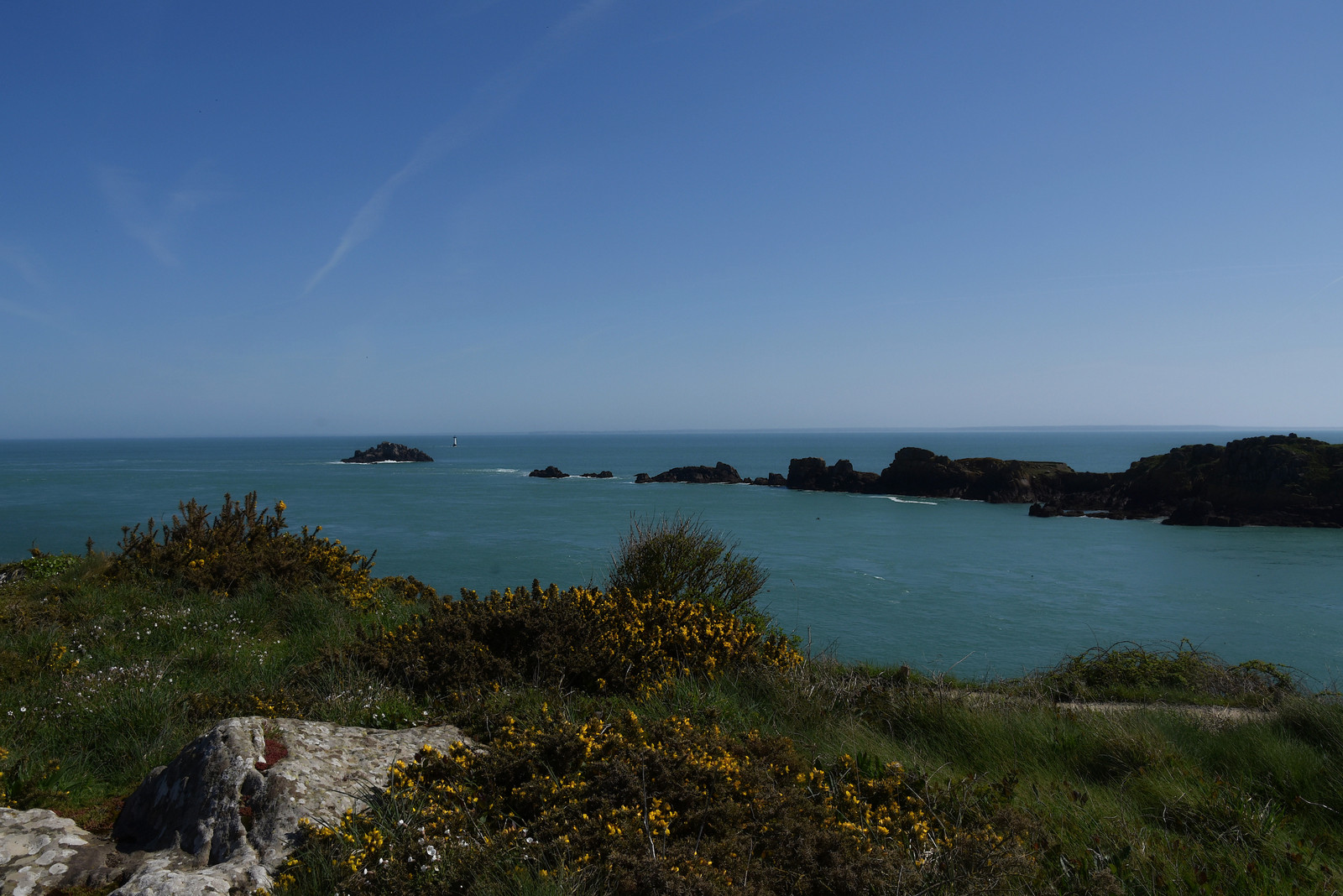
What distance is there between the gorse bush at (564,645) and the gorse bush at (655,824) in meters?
1.65

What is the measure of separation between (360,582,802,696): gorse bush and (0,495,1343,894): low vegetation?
0.03 m

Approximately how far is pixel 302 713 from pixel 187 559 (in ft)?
18.3

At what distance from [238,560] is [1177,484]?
46.8m

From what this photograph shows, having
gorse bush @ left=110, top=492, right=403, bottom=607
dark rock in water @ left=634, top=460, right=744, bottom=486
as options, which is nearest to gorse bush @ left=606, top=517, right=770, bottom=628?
gorse bush @ left=110, top=492, right=403, bottom=607

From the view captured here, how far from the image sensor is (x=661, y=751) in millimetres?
3734

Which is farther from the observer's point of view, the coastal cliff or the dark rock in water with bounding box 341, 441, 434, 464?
the dark rock in water with bounding box 341, 441, 434, 464

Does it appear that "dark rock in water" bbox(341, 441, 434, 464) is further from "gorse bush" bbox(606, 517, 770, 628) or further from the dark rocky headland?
"gorse bush" bbox(606, 517, 770, 628)

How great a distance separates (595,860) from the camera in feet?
10.1

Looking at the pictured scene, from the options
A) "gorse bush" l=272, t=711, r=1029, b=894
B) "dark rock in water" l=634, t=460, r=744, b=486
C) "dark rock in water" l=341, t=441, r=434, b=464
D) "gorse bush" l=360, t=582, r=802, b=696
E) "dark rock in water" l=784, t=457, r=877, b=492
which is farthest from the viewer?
"dark rock in water" l=341, t=441, r=434, b=464

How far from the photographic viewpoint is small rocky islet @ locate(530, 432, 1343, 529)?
123 feet

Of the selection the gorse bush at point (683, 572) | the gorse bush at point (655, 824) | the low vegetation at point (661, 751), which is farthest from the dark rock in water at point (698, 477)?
the gorse bush at point (655, 824)

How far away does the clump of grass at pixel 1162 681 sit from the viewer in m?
8.41

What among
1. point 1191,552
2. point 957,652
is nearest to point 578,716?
point 957,652

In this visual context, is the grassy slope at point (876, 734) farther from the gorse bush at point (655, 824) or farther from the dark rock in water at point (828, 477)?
the dark rock in water at point (828, 477)
